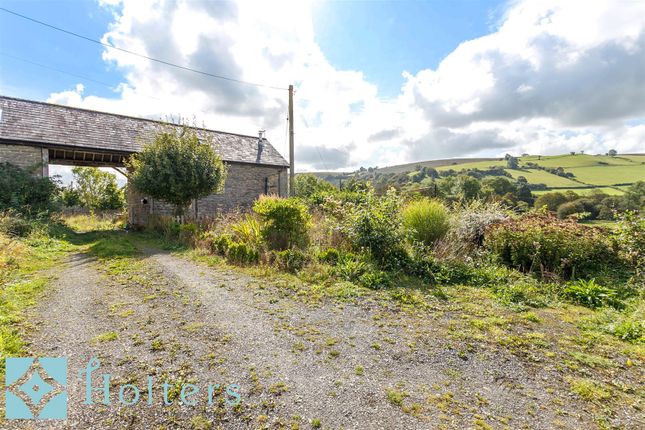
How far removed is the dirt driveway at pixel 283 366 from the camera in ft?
7.33

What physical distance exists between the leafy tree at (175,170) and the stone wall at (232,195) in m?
2.78

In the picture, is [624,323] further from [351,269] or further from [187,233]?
[187,233]

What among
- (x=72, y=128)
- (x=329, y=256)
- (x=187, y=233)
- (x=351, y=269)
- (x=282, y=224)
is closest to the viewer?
(x=351, y=269)

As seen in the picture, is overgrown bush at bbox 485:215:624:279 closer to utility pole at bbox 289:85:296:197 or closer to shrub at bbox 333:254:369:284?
shrub at bbox 333:254:369:284

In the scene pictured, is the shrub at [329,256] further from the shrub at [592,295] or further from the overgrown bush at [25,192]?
the overgrown bush at [25,192]

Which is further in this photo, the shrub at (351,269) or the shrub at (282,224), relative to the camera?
the shrub at (282,224)

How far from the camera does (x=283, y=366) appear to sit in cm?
286

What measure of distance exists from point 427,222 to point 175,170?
910cm

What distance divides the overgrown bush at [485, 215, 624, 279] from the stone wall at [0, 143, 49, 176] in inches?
638

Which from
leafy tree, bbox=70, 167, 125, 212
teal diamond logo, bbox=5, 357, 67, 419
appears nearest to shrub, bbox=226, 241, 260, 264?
teal diamond logo, bbox=5, 357, 67, 419

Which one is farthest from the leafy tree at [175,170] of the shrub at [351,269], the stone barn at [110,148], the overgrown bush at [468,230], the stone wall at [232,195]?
the overgrown bush at [468,230]

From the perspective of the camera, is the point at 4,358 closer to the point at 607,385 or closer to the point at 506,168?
the point at 607,385

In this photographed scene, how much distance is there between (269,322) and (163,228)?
9.48 metres

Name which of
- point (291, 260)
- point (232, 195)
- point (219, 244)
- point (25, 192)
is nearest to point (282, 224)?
point (291, 260)
